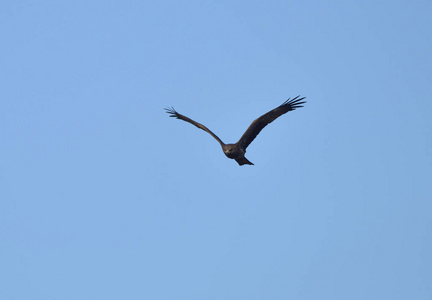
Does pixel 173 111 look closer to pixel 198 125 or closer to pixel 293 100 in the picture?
pixel 198 125

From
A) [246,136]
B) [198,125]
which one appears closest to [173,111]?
[198,125]

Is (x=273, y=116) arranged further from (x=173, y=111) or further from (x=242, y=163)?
(x=173, y=111)

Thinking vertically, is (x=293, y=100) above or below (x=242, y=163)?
above

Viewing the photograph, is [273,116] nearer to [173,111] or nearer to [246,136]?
[246,136]

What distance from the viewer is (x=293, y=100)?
125 feet

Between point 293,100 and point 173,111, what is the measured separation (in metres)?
6.25

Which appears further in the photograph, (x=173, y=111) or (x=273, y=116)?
(x=173, y=111)

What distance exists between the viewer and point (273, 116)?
3834cm

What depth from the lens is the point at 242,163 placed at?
38531 millimetres

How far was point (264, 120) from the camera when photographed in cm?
3841

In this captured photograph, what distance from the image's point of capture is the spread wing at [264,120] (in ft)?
125

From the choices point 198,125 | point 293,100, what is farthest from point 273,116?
point 198,125

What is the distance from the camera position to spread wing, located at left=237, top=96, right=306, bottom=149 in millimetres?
38125

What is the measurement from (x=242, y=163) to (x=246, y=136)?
1264mm
